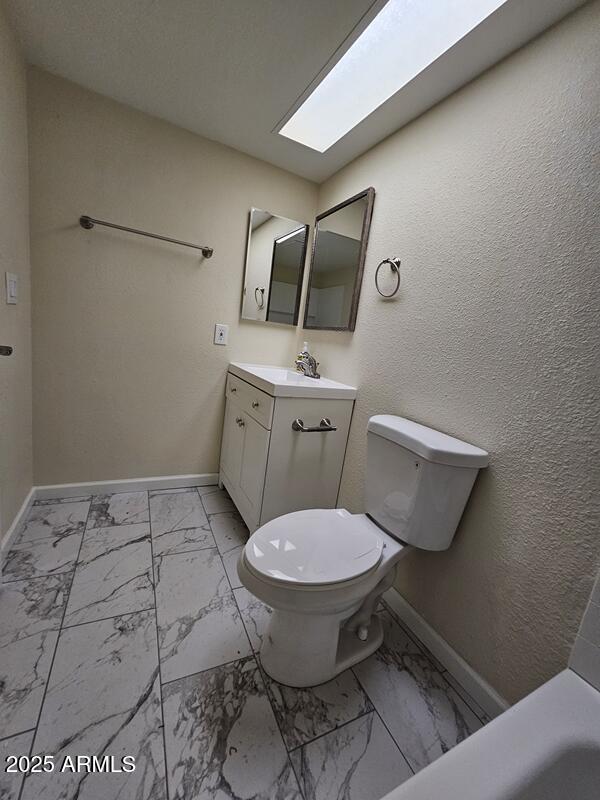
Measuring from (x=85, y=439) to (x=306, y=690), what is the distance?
1571 millimetres

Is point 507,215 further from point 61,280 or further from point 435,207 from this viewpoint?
point 61,280

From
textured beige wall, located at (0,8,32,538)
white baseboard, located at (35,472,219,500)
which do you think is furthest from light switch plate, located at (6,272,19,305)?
white baseboard, located at (35,472,219,500)

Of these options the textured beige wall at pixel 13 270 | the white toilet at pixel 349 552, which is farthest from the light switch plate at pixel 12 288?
the white toilet at pixel 349 552

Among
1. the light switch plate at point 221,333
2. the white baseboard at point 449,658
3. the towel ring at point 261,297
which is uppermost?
the towel ring at point 261,297

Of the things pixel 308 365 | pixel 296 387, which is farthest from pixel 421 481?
pixel 308 365

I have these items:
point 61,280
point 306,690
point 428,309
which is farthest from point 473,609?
point 61,280

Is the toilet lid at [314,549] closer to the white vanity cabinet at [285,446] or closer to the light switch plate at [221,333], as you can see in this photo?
the white vanity cabinet at [285,446]

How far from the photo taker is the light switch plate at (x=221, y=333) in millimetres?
1935

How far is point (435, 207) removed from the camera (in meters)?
1.25

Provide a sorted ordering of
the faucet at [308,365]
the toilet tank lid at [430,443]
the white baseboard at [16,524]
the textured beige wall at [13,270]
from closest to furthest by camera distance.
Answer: the toilet tank lid at [430,443] < the textured beige wall at [13,270] < the white baseboard at [16,524] < the faucet at [308,365]

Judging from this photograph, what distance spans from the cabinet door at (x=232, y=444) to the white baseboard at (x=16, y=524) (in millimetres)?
968

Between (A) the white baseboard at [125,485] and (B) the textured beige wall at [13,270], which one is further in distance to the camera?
(A) the white baseboard at [125,485]

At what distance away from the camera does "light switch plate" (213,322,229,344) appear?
76.2 inches

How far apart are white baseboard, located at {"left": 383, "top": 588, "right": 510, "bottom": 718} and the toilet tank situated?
38cm
